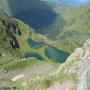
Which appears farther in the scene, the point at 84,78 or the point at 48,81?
the point at 48,81

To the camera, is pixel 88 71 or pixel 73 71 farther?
pixel 73 71

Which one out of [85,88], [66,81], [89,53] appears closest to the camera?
[85,88]

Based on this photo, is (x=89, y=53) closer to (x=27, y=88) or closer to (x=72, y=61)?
(x=27, y=88)

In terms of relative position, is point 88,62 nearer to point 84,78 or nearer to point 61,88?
point 84,78

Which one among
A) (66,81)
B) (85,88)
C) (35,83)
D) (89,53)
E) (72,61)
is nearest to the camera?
(85,88)

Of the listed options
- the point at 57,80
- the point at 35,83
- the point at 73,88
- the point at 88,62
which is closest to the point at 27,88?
the point at 35,83

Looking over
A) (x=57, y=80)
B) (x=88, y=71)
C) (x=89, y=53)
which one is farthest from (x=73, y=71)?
(x=88, y=71)

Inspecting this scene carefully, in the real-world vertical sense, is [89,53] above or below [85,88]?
above

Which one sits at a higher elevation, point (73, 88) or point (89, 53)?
point (89, 53)

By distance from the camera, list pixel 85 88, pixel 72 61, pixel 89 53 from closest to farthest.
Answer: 1. pixel 85 88
2. pixel 89 53
3. pixel 72 61
